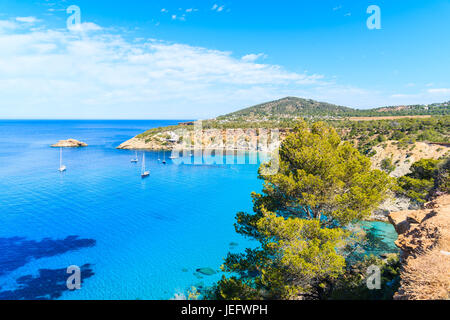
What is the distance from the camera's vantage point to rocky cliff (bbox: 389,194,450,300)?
20.2 feet

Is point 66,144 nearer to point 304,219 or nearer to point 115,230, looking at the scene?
point 115,230

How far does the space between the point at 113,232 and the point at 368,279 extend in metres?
22.2

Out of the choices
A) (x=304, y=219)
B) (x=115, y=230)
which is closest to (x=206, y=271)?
(x=304, y=219)

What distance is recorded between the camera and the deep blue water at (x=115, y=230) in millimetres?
17000

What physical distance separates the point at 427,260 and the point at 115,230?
25.3 meters

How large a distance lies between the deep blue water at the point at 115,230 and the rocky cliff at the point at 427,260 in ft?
41.3

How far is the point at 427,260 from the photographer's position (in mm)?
7191

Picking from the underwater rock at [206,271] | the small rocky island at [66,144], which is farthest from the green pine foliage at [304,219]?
the small rocky island at [66,144]

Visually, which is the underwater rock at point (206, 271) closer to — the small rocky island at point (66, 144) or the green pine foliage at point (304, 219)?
the green pine foliage at point (304, 219)

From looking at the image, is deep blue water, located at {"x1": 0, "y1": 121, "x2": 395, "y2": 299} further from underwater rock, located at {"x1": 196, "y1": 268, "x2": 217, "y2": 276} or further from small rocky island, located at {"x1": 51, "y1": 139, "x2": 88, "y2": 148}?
small rocky island, located at {"x1": 51, "y1": 139, "x2": 88, "y2": 148}

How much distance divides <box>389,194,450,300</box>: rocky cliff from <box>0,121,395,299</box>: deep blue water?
12.6 m

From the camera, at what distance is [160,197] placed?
121ft

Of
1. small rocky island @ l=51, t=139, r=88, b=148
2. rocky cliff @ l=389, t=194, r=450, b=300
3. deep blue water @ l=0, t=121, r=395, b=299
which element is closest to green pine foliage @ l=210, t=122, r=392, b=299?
rocky cliff @ l=389, t=194, r=450, b=300
